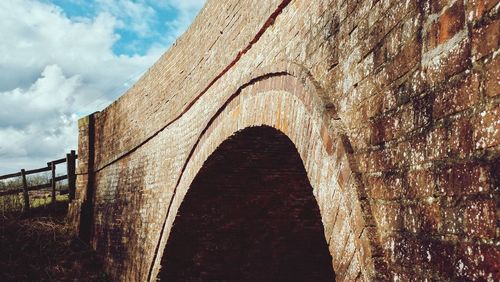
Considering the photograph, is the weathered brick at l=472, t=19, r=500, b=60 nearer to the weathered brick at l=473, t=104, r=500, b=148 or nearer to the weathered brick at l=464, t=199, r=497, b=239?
the weathered brick at l=473, t=104, r=500, b=148

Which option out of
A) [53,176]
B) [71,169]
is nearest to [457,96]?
[71,169]

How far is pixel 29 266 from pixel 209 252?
5.64 m

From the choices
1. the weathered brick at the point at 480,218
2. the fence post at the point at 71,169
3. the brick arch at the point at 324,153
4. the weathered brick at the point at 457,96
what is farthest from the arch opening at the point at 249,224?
the fence post at the point at 71,169

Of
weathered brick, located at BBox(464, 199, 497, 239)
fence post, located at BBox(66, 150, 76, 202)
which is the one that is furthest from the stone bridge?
fence post, located at BBox(66, 150, 76, 202)

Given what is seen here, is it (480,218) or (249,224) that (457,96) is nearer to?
(480,218)

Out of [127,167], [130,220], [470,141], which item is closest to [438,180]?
[470,141]

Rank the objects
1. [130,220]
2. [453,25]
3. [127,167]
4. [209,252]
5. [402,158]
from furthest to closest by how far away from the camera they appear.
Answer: [127,167] → [130,220] → [209,252] → [402,158] → [453,25]

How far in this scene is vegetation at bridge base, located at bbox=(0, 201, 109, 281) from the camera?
9859 mm

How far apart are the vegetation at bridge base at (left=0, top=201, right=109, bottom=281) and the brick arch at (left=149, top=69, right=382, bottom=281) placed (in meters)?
7.60

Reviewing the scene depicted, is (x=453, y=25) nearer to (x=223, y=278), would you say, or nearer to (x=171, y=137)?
(x=171, y=137)

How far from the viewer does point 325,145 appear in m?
2.55

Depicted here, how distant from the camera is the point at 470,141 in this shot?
4.91ft

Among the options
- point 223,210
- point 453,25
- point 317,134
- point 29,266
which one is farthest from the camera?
point 29,266

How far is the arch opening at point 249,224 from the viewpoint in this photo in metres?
5.57
